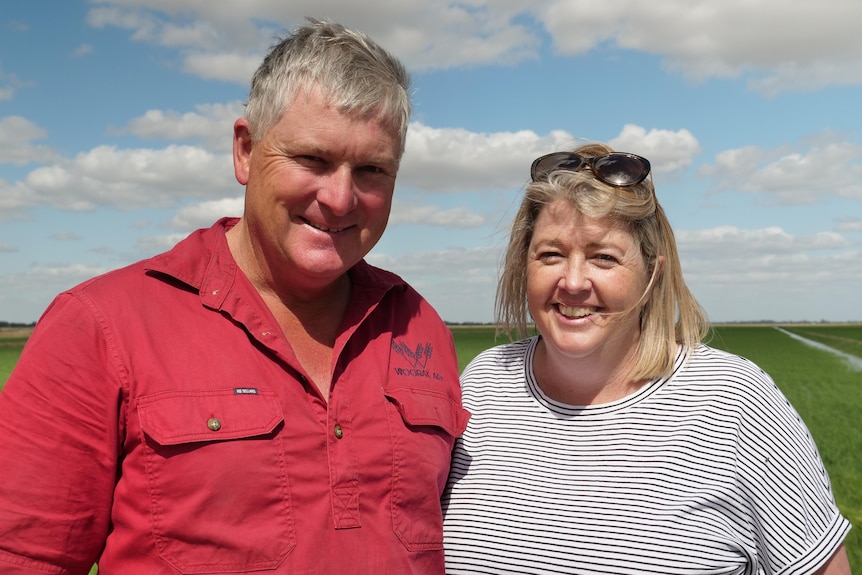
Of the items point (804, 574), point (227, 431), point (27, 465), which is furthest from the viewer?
point (804, 574)

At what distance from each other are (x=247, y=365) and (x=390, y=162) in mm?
894

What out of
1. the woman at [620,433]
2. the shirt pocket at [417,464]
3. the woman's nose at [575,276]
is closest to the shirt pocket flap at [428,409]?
the shirt pocket at [417,464]

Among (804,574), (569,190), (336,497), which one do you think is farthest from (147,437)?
(804,574)

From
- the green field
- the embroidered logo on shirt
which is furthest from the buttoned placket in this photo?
the green field

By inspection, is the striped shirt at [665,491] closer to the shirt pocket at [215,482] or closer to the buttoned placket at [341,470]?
the buttoned placket at [341,470]

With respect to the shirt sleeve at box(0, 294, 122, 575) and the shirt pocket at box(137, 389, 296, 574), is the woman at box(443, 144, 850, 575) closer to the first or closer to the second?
the shirt pocket at box(137, 389, 296, 574)

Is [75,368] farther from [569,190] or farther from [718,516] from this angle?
[718,516]

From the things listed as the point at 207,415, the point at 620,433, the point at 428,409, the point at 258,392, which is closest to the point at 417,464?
the point at 428,409

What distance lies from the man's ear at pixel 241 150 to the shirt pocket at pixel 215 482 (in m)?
0.89

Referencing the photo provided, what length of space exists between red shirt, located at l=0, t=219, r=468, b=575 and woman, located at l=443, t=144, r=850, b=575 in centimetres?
68

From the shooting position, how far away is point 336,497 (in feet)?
8.78

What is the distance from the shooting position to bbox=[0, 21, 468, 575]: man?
244 centimetres

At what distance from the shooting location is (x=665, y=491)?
128 inches

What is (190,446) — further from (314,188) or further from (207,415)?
(314,188)
